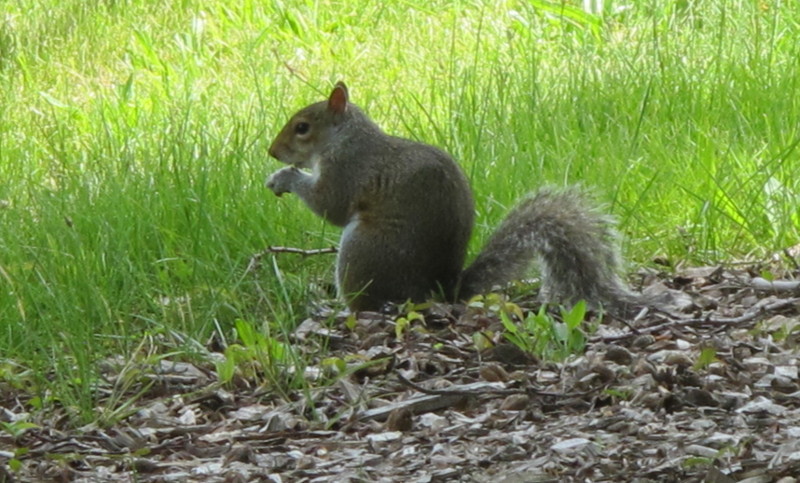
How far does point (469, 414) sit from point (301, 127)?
1880 millimetres

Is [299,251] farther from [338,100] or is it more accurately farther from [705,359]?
[705,359]

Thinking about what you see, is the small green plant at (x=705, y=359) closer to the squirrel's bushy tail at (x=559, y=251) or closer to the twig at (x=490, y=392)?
the twig at (x=490, y=392)

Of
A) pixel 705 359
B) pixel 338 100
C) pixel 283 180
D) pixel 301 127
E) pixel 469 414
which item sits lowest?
pixel 469 414

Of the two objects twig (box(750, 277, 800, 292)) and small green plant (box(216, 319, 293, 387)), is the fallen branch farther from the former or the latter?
twig (box(750, 277, 800, 292))

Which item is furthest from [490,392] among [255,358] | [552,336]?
[255,358]

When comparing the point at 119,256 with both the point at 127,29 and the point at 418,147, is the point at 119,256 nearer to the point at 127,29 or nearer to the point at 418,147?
the point at 418,147

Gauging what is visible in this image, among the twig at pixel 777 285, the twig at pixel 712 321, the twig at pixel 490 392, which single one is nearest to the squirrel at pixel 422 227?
the twig at pixel 712 321

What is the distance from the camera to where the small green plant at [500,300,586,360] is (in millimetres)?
3559

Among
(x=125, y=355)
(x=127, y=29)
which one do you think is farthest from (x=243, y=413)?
(x=127, y=29)

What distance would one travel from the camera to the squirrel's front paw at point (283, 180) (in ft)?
15.5

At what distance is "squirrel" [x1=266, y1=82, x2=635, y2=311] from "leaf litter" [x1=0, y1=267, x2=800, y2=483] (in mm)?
226

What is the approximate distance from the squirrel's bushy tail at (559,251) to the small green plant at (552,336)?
41 centimetres

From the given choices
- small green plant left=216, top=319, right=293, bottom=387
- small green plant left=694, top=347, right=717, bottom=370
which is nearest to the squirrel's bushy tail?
small green plant left=694, top=347, right=717, bottom=370

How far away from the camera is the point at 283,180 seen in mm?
4746
